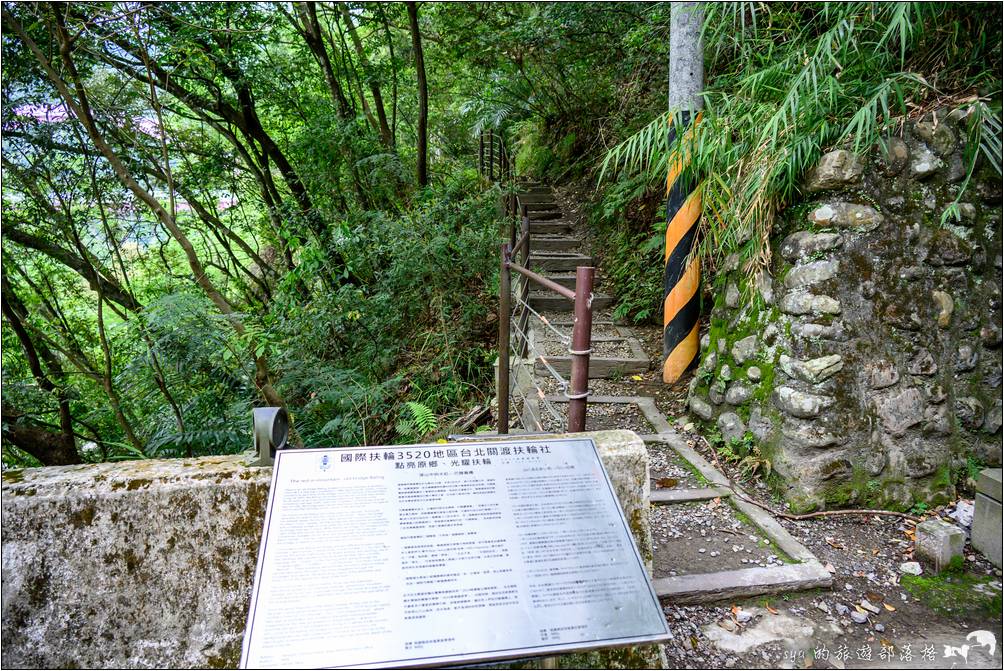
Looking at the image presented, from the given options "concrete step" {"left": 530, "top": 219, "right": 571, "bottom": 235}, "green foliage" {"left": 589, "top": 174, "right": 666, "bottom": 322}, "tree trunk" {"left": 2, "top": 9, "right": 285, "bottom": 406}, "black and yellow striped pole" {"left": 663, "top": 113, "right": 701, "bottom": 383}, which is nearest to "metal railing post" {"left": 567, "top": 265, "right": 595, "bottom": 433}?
"black and yellow striped pole" {"left": 663, "top": 113, "right": 701, "bottom": 383}

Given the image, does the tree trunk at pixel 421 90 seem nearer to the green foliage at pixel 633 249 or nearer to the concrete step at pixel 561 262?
the concrete step at pixel 561 262

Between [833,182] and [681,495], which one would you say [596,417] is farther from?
[833,182]

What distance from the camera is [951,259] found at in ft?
8.59

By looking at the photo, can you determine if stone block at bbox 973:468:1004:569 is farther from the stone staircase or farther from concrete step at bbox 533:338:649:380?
concrete step at bbox 533:338:649:380

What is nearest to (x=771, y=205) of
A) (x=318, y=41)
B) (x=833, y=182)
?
(x=833, y=182)

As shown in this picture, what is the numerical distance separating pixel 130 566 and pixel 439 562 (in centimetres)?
99

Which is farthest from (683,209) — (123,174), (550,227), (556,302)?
(123,174)

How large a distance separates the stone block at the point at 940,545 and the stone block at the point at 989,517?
9 centimetres

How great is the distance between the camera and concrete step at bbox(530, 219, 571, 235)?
6637mm

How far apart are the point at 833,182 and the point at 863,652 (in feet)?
6.52

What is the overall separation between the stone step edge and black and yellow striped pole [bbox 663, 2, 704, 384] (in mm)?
1775

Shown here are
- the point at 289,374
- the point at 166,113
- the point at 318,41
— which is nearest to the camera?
the point at 289,374

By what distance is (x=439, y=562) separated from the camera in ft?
4.65

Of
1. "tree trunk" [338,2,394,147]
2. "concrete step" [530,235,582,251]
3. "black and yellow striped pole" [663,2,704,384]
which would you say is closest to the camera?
"black and yellow striped pole" [663,2,704,384]
